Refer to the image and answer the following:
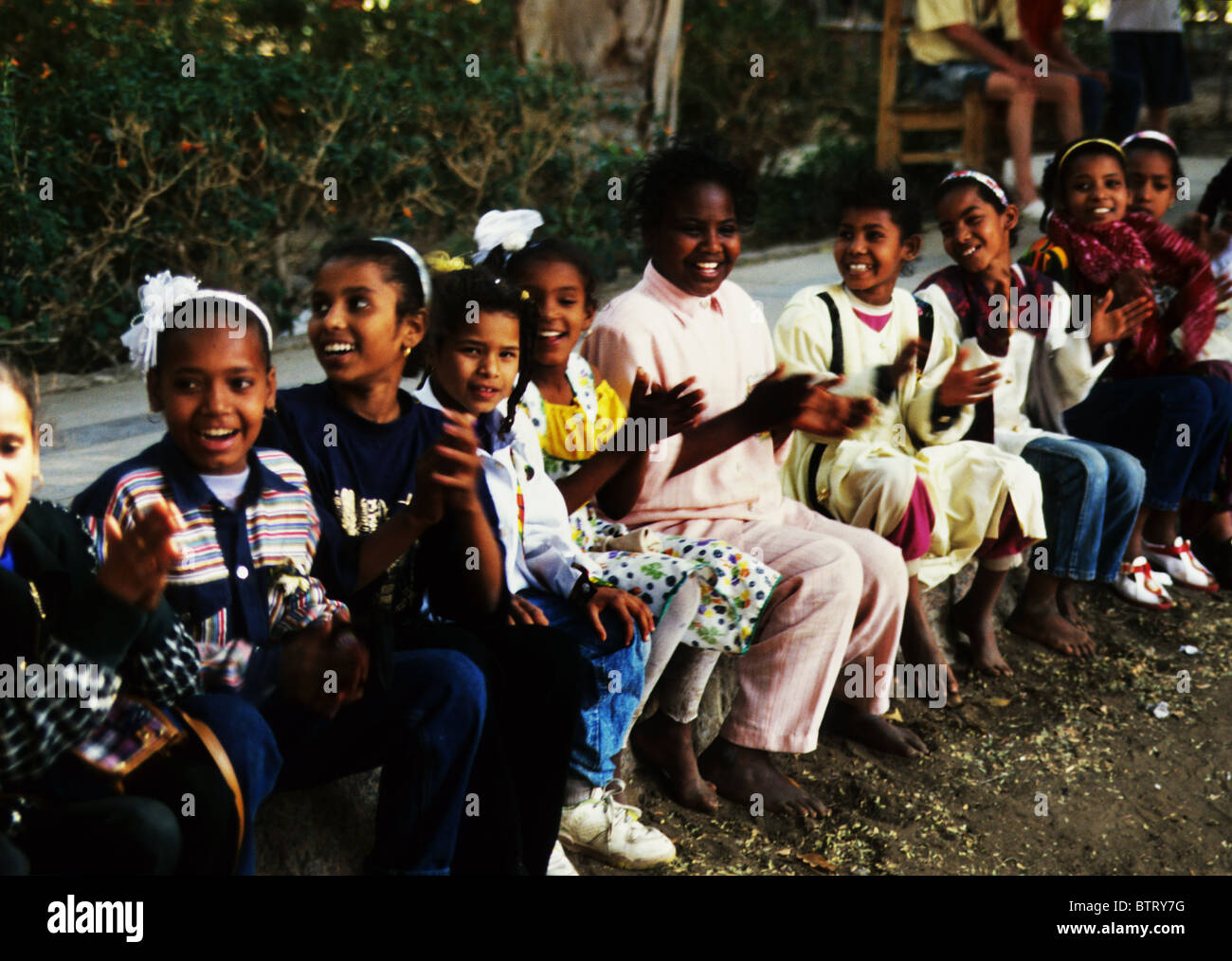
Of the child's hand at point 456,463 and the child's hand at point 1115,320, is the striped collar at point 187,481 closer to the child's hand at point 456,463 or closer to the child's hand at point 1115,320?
the child's hand at point 456,463

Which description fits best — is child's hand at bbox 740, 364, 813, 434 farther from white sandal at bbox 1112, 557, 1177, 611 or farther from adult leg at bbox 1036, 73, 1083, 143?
adult leg at bbox 1036, 73, 1083, 143

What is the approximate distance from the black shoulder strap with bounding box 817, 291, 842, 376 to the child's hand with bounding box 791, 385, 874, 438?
1.27ft

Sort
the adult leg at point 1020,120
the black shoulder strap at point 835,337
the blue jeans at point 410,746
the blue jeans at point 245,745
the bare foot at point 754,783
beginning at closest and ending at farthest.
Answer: the blue jeans at point 245,745
the blue jeans at point 410,746
the bare foot at point 754,783
the black shoulder strap at point 835,337
the adult leg at point 1020,120

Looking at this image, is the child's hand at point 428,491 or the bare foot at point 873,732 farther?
the bare foot at point 873,732

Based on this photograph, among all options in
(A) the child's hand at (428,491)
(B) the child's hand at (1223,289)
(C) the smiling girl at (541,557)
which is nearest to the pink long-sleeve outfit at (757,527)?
(C) the smiling girl at (541,557)

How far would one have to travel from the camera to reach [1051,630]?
4250mm

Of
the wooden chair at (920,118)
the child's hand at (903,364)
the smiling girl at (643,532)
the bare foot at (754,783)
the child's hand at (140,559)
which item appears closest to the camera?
the child's hand at (140,559)

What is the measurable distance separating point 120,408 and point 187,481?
2.69 metres

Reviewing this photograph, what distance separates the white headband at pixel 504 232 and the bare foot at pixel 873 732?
4.86 ft

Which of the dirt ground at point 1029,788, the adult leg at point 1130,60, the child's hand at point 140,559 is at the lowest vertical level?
the dirt ground at point 1029,788

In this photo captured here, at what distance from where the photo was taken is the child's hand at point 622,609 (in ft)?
9.01

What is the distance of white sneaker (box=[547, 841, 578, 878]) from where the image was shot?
8.57 ft

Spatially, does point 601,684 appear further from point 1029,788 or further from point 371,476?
point 1029,788

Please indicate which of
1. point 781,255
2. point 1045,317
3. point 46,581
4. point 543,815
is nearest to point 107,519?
point 46,581
